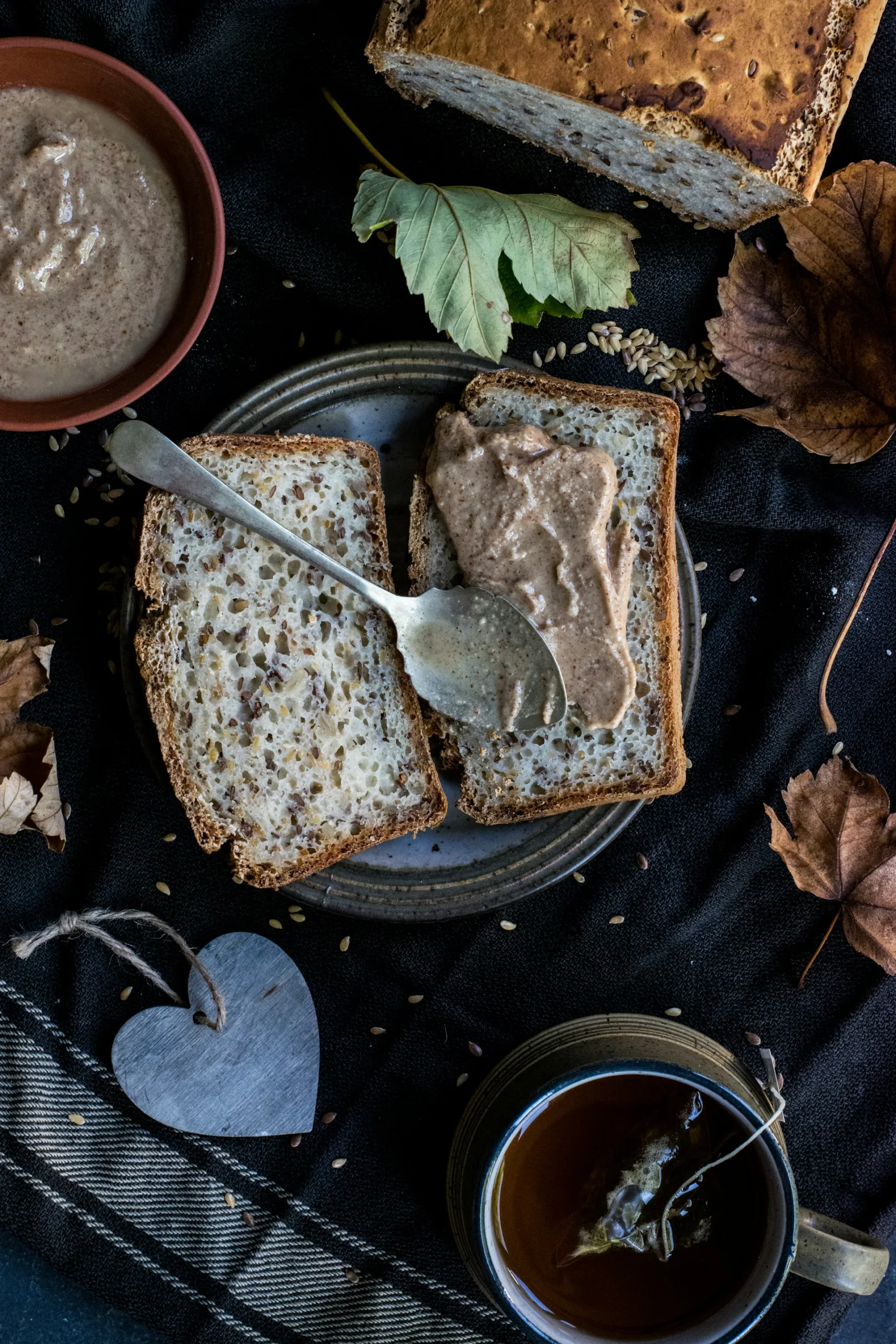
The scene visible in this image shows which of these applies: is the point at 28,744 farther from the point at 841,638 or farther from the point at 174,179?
the point at 841,638

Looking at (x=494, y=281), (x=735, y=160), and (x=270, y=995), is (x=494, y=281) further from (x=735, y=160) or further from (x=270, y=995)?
(x=270, y=995)

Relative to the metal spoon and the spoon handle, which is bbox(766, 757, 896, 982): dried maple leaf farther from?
the spoon handle

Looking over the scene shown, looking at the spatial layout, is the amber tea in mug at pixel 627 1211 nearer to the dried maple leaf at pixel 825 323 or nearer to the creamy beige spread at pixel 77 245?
the dried maple leaf at pixel 825 323

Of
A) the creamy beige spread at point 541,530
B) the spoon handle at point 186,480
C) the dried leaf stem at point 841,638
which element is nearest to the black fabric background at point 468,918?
the dried leaf stem at point 841,638

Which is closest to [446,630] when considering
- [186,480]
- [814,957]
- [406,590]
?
[406,590]

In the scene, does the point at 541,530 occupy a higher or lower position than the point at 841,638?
higher

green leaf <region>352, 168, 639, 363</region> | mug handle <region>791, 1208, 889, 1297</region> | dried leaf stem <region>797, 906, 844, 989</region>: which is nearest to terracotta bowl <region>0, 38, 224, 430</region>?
green leaf <region>352, 168, 639, 363</region>
